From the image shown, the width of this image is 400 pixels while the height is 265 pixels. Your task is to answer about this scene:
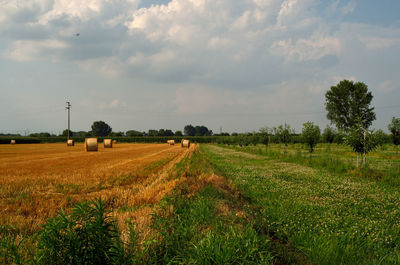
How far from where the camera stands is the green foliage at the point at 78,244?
2.79 meters

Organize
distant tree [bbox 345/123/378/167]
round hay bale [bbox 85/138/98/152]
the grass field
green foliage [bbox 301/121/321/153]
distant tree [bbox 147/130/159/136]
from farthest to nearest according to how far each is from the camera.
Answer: distant tree [bbox 147/130/159/136] → round hay bale [bbox 85/138/98/152] → green foliage [bbox 301/121/321/153] → distant tree [bbox 345/123/378/167] → the grass field

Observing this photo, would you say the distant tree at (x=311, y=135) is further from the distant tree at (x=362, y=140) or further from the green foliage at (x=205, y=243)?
the green foliage at (x=205, y=243)

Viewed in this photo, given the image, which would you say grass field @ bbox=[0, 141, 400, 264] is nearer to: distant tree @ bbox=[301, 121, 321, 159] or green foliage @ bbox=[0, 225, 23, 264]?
green foliage @ bbox=[0, 225, 23, 264]

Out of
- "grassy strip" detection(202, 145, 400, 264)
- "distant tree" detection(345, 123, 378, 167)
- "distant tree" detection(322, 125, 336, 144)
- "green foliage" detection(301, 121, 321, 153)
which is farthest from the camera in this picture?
"distant tree" detection(322, 125, 336, 144)

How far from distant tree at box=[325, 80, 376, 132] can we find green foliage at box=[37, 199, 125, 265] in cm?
7829

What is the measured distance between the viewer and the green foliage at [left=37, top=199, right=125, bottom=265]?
2.79 m

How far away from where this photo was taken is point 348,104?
71.5 m

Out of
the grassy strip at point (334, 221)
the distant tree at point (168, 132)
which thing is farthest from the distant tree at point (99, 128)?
the grassy strip at point (334, 221)

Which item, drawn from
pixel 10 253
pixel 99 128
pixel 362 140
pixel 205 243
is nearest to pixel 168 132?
pixel 99 128

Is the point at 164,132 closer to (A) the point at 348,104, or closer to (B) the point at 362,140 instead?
(A) the point at 348,104

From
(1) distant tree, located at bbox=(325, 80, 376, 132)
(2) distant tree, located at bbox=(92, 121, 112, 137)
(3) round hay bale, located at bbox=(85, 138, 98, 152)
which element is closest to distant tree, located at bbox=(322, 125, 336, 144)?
(1) distant tree, located at bbox=(325, 80, 376, 132)

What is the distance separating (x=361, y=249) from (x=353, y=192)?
261 inches

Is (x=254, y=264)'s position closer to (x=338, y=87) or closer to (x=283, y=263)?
(x=283, y=263)

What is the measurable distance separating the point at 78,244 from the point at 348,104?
277ft
